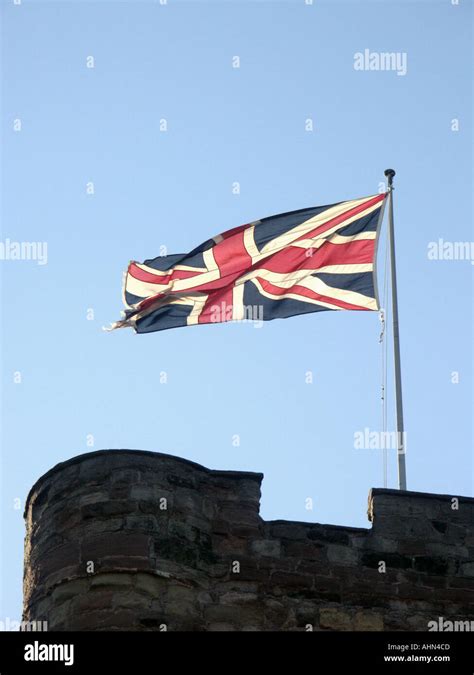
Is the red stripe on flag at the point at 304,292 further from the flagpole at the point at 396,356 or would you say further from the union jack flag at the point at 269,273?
the flagpole at the point at 396,356

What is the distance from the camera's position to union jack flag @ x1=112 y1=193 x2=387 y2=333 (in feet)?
80.6

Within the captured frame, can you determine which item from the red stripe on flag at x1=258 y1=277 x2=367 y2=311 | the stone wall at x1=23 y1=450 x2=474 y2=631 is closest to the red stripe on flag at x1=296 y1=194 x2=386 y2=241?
the red stripe on flag at x1=258 y1=277 x2=367 y2=311

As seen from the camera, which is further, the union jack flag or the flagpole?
the union jack flag

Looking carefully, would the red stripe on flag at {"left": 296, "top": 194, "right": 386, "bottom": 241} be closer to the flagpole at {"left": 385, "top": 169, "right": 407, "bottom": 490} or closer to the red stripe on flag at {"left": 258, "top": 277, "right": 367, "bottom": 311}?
the flagpole at {"left": 385, "top": 169, "right": 407, "bottom": 490}

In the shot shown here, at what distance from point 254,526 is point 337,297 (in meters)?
4.41

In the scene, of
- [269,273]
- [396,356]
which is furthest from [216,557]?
[269,273]

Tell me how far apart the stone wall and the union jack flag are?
400 centimetres

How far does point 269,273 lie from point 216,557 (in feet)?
17.7

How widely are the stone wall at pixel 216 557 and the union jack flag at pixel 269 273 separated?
4.00m

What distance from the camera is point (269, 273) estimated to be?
2503cm

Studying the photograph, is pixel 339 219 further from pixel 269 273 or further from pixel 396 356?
pixel 396 356

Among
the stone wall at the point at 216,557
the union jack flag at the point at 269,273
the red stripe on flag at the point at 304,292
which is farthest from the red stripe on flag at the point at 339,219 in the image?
the stone wall at the point at 216,557

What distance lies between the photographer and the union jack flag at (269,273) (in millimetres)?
24578
